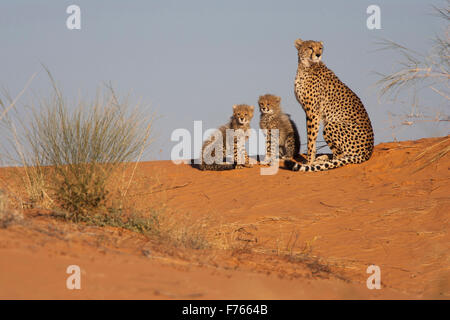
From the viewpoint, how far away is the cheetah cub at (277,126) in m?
10.1

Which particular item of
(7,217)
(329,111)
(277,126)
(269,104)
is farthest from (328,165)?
(7,217)

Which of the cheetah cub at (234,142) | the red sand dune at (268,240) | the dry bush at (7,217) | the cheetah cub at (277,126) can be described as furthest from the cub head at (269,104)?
the dry bush at (7,217)

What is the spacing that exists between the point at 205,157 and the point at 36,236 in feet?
19.5

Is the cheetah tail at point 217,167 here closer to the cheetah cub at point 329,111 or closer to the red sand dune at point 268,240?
the red sand dune at point 268,240

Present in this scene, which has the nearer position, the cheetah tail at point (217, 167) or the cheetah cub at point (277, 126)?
the cheetah tail at point (217, 167)

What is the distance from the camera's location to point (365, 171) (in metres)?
9.17

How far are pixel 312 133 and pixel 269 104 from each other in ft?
3.38

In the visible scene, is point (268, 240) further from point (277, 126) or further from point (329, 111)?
point (277, 126)

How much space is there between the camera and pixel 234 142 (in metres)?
9.81

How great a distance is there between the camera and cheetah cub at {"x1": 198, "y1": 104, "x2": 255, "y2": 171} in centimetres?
978

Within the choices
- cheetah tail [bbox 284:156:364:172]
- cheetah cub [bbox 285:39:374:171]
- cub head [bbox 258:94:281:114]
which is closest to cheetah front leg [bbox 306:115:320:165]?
cheetah cub [bbox 285:39:374:171]

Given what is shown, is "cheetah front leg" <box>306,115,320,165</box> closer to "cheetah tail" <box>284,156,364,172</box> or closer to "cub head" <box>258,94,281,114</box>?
"cheetah tail" <box>284,156,364,172</box>

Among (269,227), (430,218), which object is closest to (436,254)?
(430,218)

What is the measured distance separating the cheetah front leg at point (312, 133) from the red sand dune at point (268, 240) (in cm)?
54
